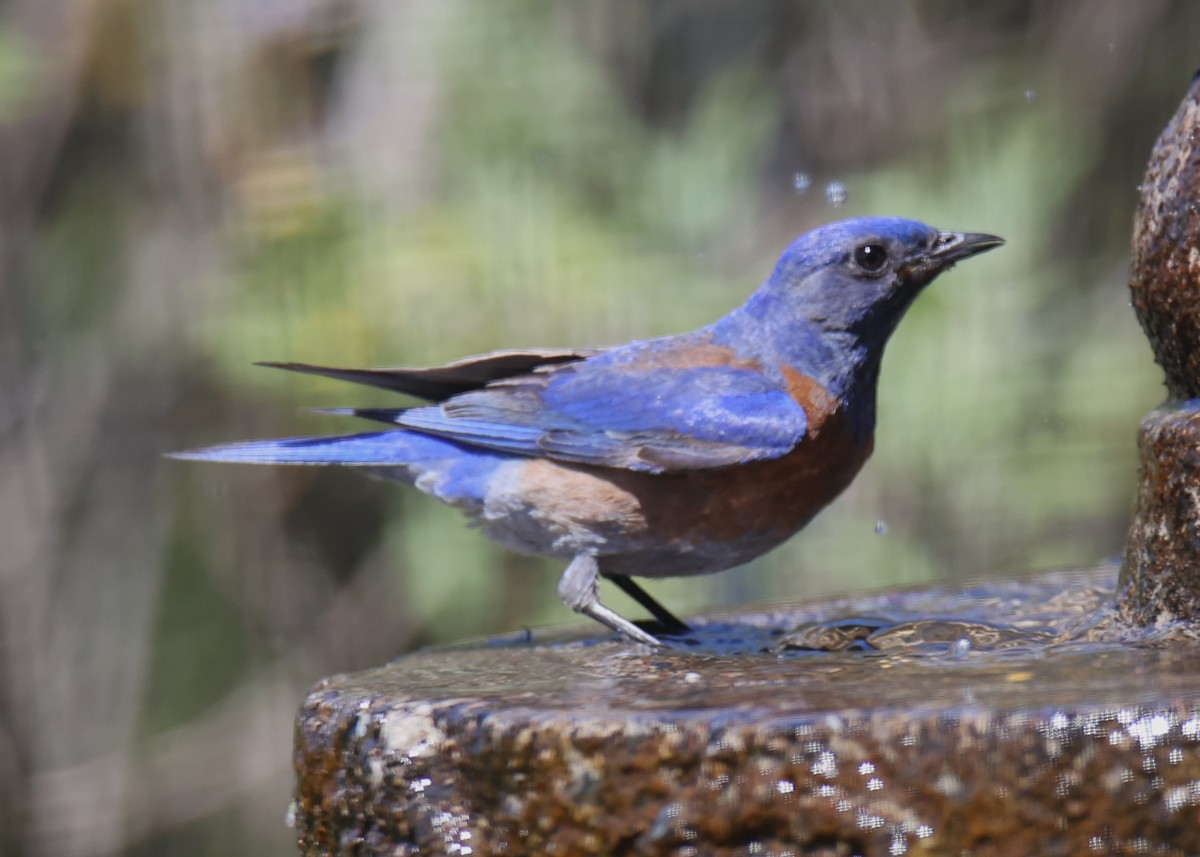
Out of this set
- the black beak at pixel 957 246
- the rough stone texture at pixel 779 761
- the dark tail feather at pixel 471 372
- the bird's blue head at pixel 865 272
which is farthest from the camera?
the dark tail feather at pixel 471 372

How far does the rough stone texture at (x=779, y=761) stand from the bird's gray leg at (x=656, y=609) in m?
1.04

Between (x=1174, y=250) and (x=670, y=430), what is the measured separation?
1298 millimetres

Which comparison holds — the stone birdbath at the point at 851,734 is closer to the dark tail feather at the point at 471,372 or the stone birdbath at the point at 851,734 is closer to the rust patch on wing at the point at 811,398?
the rust patch on wing at the point at 811,398

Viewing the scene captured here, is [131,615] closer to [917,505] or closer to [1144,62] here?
[917,505]

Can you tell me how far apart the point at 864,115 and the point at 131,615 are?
4.12m

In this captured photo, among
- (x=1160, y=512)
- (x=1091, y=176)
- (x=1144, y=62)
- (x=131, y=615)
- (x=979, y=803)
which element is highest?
(x=1144, y=62)

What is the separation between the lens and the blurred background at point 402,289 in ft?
20.7

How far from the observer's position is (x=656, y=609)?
12.7ft

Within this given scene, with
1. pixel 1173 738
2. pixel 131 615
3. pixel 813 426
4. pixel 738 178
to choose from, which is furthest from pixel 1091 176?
pixel 1173 738

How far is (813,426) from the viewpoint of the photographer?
3.65 metres

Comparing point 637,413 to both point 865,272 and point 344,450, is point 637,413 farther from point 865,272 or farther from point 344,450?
point 344,450

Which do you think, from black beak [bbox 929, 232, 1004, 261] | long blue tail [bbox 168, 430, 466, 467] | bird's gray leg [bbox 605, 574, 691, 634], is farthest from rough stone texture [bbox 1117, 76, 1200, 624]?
long blue tail [bbox 168, 430, 466, 467]

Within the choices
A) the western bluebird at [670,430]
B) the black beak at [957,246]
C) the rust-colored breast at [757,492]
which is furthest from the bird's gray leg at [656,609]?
the black beak at [957,246]

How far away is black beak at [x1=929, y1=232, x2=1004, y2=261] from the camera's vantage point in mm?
3753
